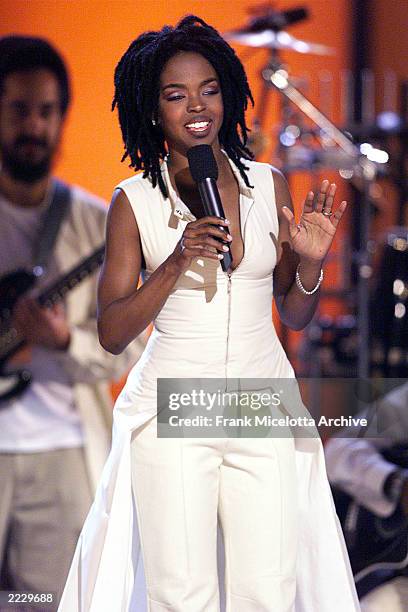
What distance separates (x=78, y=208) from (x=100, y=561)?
148cm

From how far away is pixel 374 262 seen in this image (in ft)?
13.5

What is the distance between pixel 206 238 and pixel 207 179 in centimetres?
14

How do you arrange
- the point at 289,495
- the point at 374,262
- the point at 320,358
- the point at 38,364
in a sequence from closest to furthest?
the point at 289,495 < the point at 38,364 < the point at 374,262 < the point at 320,358

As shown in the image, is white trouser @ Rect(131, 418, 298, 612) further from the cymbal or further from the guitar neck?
the cymbal

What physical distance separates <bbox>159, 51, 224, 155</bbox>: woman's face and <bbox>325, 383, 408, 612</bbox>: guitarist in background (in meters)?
1.16

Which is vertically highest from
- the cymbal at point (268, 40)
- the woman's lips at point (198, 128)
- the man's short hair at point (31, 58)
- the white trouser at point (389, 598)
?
the cymbal at point (268, 40)

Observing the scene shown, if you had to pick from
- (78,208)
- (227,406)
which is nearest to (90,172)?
(78,208)

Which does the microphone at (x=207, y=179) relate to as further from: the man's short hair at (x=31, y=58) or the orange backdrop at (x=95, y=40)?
the man's short hair at (x=31, y=58)

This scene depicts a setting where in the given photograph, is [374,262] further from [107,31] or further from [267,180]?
[267,180]

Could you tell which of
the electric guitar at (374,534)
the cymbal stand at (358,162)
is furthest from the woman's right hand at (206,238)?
the cymbal stand at (358,162)

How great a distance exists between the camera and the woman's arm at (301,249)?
1798 mm

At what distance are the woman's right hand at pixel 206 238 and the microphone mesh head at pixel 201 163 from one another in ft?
0.37

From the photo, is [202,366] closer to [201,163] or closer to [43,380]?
[201,163]

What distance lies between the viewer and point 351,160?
3.72 metres
